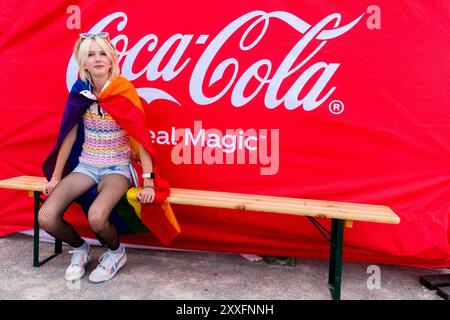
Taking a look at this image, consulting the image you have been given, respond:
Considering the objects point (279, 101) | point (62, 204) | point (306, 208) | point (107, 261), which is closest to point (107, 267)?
point (107, 261)

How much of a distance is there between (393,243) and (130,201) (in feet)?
5.76

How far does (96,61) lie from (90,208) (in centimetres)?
91

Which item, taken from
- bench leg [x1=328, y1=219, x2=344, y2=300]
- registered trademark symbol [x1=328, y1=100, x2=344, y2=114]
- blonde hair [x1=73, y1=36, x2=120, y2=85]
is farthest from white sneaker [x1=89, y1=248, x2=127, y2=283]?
registered trademark symbol [x1=328, y1=100, x2=344, y2=114]

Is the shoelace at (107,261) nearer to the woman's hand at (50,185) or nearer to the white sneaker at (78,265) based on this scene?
the white sneaker at (78,265)

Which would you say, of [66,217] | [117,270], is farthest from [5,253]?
[117,270]

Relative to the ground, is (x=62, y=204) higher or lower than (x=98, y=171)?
lower

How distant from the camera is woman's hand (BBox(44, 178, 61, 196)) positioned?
9.09 ft

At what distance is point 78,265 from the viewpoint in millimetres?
2729

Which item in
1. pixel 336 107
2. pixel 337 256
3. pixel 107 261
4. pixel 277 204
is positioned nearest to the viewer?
pixel 337 256

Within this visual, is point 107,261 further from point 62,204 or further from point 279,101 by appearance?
point 279,101

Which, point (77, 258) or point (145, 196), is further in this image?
point (77, 258)

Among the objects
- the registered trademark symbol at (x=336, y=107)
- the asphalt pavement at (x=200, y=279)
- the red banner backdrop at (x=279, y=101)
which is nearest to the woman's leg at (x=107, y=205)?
the asphalt pavement at (x=200, y=279)

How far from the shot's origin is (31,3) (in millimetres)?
3199

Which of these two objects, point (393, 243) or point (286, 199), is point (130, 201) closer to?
point (286, 199)
